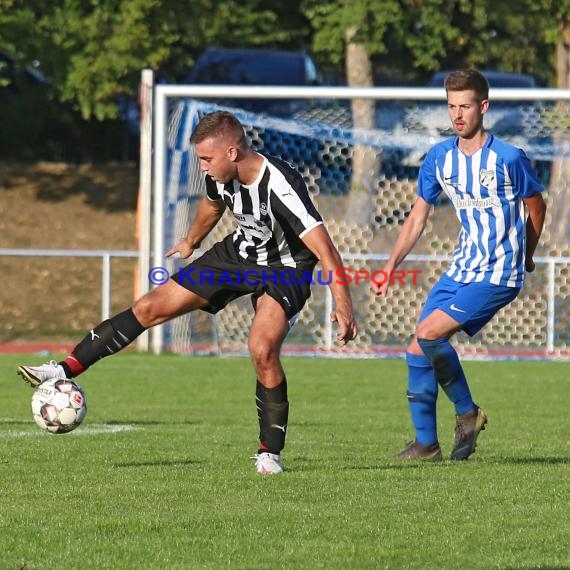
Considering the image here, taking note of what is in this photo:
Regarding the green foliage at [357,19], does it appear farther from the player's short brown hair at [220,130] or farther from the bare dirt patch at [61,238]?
the player's short brown hair at [220,130]

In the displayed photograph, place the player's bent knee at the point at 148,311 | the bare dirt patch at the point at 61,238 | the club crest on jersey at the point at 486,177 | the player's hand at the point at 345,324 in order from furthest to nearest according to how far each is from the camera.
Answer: the bare dirt patch at the point at 61,238
the club crest on jersey at the point at 486,177
the player's bent knee at the point at 148,311
the player's hand at the point at 345,324

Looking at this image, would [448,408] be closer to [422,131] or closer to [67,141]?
[422,131]

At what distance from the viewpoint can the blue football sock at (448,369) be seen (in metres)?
7.80

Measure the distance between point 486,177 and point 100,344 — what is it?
2.19m

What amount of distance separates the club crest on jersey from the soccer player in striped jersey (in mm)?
1036

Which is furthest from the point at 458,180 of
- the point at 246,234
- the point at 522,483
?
the point at 522,483

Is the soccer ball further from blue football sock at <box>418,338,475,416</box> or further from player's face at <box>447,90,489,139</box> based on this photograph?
player's face at <box>447,90,489,139</box>

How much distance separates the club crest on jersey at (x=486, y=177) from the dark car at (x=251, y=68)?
18634mm

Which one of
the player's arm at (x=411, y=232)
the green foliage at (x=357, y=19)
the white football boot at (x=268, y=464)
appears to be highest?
the green foliage at (x=357, y=19)

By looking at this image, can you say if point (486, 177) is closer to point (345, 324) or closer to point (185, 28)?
point (345, 324)

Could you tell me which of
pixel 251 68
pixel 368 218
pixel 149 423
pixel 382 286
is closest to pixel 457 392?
pixel 382 286

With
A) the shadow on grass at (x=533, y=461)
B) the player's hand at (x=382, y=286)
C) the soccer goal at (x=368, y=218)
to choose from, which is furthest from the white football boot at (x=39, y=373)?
the soccer goal at (x=368, y=218)

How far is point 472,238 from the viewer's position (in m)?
7.78

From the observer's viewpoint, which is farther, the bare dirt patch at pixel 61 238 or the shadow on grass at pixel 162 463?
the bare dirt patch at pixel 61 238
